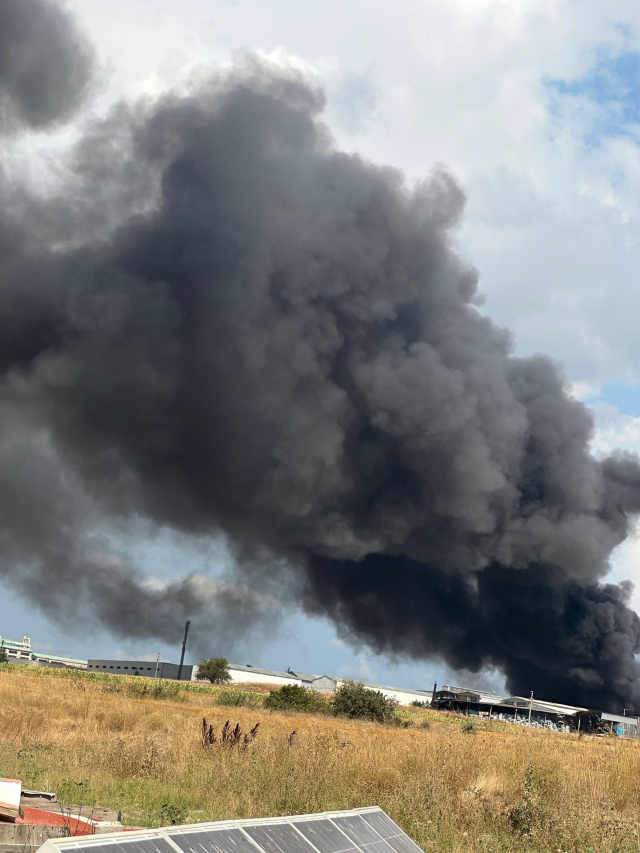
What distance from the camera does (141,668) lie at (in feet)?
507

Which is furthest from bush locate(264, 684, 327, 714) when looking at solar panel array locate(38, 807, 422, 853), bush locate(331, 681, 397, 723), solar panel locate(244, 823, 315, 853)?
solar panel locate(244, 823, 315, 853)

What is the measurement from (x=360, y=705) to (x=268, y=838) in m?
41.6

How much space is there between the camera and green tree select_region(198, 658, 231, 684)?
11944 cm

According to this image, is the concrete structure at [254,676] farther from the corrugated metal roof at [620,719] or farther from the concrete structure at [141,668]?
the corrugated metal roof at [620,719]

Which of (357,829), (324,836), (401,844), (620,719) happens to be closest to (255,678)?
(620,719)

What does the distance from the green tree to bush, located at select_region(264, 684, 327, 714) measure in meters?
74.7

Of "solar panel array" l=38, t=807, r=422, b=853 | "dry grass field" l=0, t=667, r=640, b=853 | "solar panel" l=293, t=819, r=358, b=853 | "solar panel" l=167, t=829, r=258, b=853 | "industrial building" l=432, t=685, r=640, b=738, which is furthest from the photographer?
"industrial building" l=432, t=685, r=640, b=738

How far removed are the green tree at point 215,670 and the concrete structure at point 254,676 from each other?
9.23m

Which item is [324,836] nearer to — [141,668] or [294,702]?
[294,702]

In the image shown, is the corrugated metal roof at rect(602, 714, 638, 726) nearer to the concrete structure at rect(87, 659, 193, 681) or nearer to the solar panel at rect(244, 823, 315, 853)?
the concrete structure at rect(87, 659, 193, 681)

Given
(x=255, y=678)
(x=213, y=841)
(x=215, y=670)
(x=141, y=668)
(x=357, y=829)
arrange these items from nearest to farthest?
(x=213, y=841) → (x=357, y=829) → (x=215, y=670) → (x=255, y=678) → (x=141, y=668)

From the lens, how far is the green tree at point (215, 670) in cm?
11944

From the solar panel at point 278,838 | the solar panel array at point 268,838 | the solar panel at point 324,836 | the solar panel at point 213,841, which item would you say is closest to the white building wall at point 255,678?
the solar panel array at point 268,838

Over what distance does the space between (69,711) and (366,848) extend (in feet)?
74.4
